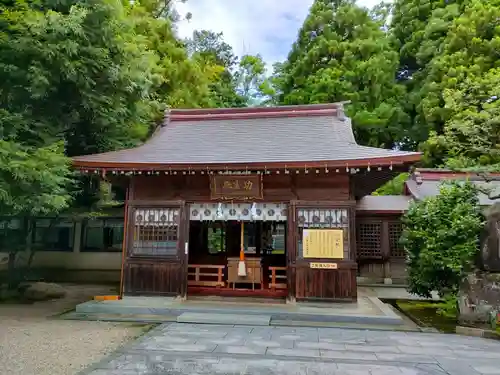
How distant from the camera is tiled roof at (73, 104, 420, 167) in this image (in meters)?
8.21

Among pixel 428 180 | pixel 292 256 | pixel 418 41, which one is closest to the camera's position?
pixel 292 256

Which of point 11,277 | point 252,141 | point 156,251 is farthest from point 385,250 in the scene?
point 11,277

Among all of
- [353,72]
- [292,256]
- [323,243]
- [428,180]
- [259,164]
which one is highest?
[353,72]

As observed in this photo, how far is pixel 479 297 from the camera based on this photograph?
700 centimetres

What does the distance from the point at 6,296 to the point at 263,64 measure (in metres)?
26.8

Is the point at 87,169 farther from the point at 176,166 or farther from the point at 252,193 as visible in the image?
the point at 252,193

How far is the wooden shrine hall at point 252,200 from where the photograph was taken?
8102 mm

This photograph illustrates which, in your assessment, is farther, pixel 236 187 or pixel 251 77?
pixel 251 77

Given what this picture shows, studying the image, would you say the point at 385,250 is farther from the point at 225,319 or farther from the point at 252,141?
the point at 225,319

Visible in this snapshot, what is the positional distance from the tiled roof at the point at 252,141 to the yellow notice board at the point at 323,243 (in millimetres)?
1597

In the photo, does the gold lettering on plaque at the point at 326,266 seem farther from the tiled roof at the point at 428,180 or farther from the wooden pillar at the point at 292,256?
the tiled roof at the point at 428,180

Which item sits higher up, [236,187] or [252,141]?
[252,141]

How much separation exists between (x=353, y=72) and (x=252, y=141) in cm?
1316

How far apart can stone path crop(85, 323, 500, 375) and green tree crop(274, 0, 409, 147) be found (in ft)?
50.7
